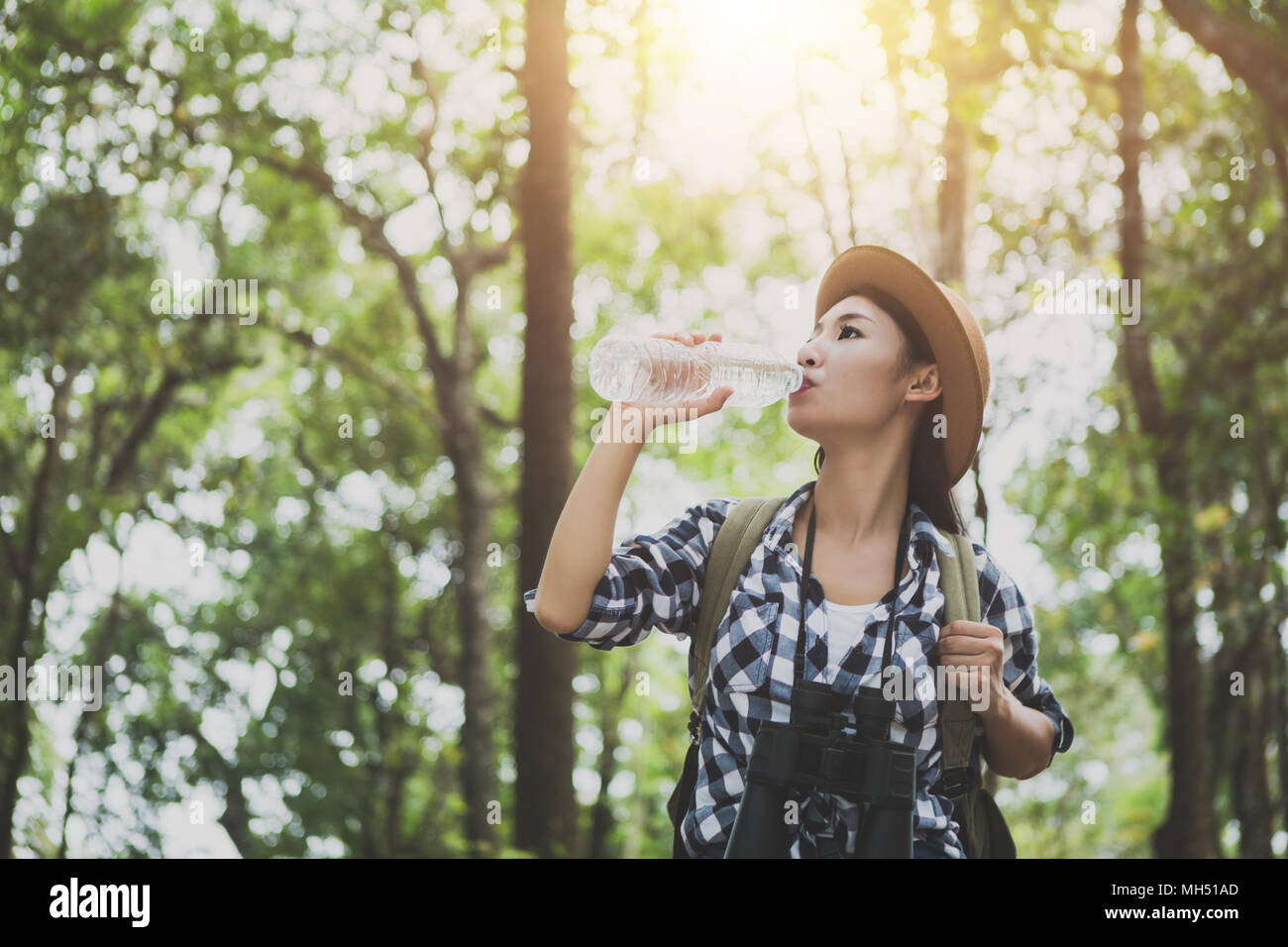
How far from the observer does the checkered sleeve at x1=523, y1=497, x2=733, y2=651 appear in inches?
81.7

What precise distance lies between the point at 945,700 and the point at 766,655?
0.33 meters

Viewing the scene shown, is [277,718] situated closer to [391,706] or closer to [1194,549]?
[391,706]

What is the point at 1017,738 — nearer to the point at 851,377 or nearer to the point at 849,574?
the point at 849,574

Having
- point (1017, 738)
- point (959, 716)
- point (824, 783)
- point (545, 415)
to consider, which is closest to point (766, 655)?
point (824, 783)

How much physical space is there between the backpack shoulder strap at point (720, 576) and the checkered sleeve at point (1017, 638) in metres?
0.44

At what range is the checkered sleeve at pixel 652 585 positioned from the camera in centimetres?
207

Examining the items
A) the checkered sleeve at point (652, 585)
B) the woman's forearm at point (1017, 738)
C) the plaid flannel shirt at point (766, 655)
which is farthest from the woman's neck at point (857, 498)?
the woman's forearm at point (1017, 738)

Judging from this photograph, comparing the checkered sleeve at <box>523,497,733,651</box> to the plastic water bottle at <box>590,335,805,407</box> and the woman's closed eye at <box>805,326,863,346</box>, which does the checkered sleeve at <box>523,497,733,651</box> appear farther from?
the woman's closed eye at <box>805,326,863,346</box>

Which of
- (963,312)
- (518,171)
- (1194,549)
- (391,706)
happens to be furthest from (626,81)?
(391,706)

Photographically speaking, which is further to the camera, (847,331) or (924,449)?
(924,449)

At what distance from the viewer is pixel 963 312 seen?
2434mm

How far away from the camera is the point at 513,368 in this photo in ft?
59.3

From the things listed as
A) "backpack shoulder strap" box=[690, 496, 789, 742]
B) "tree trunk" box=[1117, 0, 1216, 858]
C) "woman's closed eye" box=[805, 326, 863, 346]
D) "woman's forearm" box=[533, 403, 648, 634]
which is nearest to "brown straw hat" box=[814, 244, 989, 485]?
"woman's closed eye" box=[805, 326, 863, 346]
